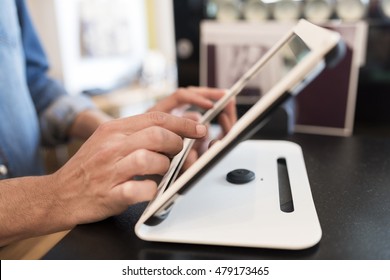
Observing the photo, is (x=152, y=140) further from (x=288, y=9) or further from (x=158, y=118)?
(x=288, y=9)

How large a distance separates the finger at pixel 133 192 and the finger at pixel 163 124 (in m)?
0.07

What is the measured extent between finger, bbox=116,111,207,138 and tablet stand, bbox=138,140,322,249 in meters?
0.05

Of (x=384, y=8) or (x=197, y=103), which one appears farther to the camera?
(x=384, y=8)

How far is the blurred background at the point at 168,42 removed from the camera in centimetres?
79

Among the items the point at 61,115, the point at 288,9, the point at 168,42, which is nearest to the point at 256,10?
the point at 288,9

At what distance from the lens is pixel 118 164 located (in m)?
0.37

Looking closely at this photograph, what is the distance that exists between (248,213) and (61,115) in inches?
24.2

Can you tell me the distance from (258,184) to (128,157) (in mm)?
169

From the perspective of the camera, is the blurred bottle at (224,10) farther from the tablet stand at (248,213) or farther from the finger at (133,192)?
the finger at (133,192)

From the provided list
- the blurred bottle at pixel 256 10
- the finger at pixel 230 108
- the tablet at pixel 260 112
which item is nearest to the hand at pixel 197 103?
the finger at pixel 230 108

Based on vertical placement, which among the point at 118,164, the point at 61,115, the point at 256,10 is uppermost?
the point at 256,10
